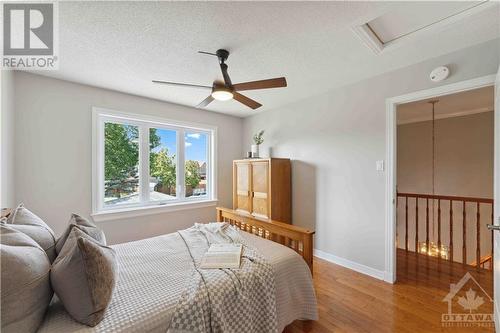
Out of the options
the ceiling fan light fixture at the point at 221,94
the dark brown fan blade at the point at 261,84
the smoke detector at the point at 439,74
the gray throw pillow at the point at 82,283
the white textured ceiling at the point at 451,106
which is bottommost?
the gray throw pillow at the point at 82,283

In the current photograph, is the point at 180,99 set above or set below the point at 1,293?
above

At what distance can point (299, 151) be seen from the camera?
3.44 metres

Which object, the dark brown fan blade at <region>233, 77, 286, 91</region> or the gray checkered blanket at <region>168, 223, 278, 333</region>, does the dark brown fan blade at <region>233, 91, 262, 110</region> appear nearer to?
the dark brown fan blade at <region>233, 77, 286, 91</region>

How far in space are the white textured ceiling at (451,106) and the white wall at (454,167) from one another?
15cm

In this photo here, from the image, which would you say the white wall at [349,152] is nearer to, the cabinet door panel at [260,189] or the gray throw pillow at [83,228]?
the cabinet door panel at [260,189]

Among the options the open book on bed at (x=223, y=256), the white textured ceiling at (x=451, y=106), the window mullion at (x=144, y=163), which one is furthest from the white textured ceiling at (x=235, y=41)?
the open book on bed at (x=223, y=256)

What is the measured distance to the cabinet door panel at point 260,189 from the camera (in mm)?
3291

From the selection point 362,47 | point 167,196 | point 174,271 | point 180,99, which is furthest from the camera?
point 167,196

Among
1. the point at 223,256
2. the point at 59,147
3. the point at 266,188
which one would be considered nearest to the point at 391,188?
the point at 266,188

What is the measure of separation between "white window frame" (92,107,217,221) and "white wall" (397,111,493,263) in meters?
4.31

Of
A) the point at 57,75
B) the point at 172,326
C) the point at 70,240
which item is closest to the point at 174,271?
the point at 172,326

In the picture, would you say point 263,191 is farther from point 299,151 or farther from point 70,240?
point 70,240

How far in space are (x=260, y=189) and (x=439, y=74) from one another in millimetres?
2464

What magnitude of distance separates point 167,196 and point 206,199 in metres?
0.72
